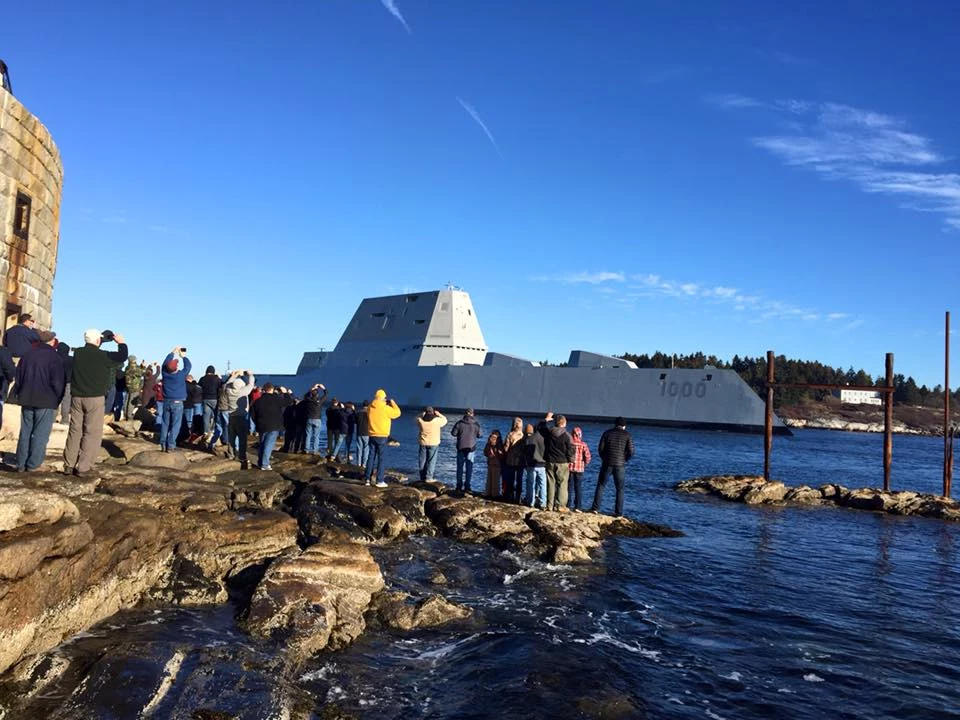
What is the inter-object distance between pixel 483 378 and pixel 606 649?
41627 millimetres

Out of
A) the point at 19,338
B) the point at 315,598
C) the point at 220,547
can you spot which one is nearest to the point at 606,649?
the point at 315,598

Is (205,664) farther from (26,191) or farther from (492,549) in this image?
(26,191)

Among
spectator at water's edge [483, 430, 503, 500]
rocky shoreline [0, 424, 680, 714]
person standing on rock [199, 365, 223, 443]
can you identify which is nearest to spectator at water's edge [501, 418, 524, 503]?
spectator at water's edge [483, 430, 503, 500]

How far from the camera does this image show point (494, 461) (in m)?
12.1

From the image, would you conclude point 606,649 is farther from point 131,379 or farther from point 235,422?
point 131,379

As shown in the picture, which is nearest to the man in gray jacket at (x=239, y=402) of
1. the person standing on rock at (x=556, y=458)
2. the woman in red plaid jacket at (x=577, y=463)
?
the person standing on rock at (x=556, y=458)

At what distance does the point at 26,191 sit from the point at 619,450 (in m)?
9.60

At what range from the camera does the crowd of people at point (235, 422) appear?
705cm

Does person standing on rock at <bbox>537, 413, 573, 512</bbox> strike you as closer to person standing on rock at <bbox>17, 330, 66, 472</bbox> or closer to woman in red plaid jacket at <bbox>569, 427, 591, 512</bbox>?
woman in red plaid jacket at <bbox>569, 427, 591, 512</bbox>

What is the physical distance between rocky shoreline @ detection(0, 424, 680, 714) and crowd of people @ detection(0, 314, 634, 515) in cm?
66

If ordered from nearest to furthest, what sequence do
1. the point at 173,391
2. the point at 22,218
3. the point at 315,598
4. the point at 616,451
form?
the point at 315,598, the point at 22,218, the point at 173,391, the point at 616,451

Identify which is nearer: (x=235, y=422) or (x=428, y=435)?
(x=428, y=435)

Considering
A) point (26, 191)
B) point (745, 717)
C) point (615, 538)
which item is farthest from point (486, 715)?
point (26, 191)

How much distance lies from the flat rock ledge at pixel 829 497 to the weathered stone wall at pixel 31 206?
15135mm
